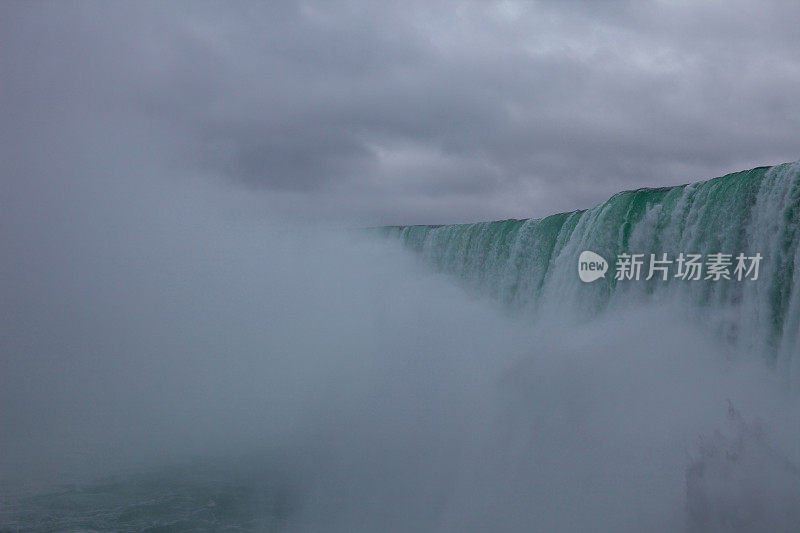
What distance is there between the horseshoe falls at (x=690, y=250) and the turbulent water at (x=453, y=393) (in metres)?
0.04

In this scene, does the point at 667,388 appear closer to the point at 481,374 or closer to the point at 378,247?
the point at 481,374

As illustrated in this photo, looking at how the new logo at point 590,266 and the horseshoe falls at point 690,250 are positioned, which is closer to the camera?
the horseshoe falls at point 690,250

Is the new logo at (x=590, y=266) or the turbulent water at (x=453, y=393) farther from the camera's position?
the new logo at (x=590, y=266)

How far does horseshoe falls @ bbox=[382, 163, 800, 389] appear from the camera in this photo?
963 centimetres

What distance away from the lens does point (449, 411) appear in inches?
491

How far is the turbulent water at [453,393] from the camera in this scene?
866cm

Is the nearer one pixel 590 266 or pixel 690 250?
pixel 690 250

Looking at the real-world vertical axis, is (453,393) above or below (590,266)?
below

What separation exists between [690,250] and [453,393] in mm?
5050

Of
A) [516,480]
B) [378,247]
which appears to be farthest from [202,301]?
[516,480]

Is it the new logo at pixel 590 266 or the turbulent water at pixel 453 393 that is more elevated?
the new logo at pixel 590 266

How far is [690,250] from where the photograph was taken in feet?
38.3

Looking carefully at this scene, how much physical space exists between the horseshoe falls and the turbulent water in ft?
0.13

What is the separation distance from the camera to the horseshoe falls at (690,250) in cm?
963
